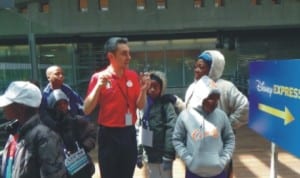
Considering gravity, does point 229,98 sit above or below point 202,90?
below

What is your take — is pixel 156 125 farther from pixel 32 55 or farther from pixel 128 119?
pixel 32 55

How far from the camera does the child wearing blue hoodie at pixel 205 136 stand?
3906 mm

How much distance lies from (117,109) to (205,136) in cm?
93

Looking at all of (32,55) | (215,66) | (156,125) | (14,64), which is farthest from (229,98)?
(32,55)

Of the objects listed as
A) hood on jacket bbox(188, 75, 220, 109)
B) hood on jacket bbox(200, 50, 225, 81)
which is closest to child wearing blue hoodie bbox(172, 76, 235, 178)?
hood on jacket bbox(188, 75, 220, 109)

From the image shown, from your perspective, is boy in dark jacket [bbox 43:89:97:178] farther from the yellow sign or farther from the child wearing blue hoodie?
the yellow sign

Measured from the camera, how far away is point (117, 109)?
176 inches

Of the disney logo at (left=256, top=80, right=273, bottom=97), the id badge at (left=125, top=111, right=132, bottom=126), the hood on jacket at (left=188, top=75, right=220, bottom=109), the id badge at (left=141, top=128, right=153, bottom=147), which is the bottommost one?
the id badge at (left=141, top=128, right=153, bottom=147)

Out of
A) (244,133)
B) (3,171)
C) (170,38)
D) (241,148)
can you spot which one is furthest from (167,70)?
(3,171)

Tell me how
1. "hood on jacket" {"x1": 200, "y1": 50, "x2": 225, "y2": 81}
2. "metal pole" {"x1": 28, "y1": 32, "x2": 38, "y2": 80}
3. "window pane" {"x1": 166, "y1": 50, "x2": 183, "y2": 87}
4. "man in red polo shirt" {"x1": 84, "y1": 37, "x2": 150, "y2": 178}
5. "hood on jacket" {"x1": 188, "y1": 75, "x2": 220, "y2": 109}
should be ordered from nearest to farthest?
"hood on jacket" {"x1": 188, "y1": 75, "x2": 220, "y2": 109}
"hood on jacket" {"x1": 200, "y1": 50, "x2": 225, "y2": 81}
"man in red polo shirt" {"x1": 84, "y1": 37, "x2": 150, "y2": 178}
"metal pole" {"x1": 28, "y1": 32, "x2": 38, "y2": 80}
"window pane" {"x1": 166, "y1": 50, "x2": 183, "y2": 87}

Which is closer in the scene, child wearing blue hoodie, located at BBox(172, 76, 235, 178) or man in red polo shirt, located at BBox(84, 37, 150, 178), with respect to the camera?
child wearing blue hoodie, located at BBox(172, 76, 235, 178)

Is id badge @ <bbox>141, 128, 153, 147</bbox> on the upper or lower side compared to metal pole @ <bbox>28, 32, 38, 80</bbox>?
lower

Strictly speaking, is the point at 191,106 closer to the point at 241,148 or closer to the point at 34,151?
the point at 34,151

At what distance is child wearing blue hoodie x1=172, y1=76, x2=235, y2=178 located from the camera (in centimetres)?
391
